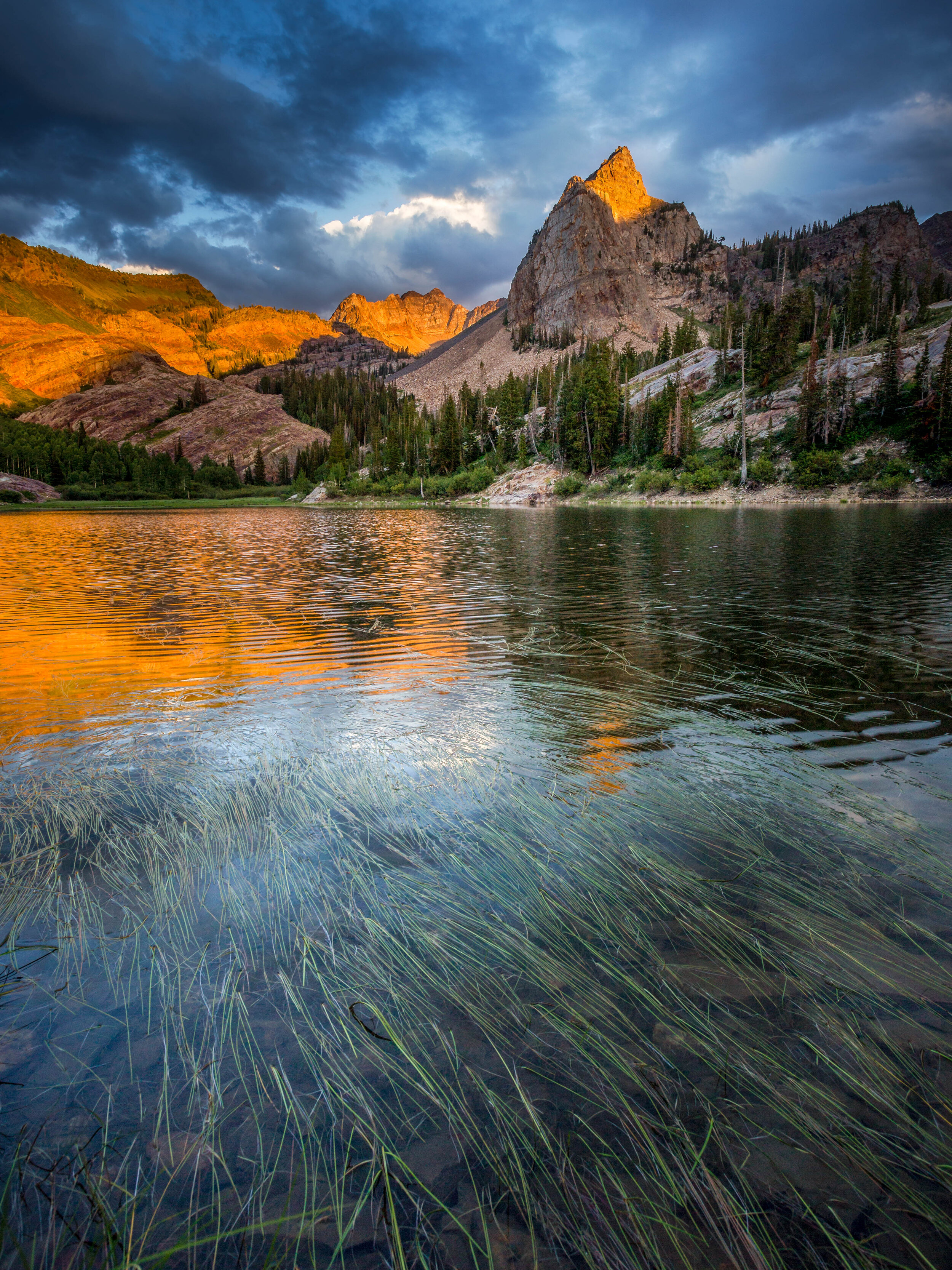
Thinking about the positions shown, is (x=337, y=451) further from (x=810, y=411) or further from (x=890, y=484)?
(x=890, y=484)

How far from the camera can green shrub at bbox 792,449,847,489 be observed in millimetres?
64188

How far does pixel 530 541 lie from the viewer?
3416cm

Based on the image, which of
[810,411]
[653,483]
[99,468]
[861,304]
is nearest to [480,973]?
[810,411]

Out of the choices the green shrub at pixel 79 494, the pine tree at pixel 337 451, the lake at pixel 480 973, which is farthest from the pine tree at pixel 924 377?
the green shrub at pixel 79 494

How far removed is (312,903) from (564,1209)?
2340 millimetres

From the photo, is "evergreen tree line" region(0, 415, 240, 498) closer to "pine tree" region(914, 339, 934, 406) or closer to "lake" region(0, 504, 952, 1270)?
"pine tree" region(914, 339, 934, 406)

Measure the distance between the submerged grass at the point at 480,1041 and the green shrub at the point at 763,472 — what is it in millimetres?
73386

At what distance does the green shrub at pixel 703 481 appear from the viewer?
71.6 metres

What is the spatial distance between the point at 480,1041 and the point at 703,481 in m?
77.2

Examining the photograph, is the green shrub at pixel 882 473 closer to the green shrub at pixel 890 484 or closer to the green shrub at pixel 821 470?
the green shrub at pixel 890 484

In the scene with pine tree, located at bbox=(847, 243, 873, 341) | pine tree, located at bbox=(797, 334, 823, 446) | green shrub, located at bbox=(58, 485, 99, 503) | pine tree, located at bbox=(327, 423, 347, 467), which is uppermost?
pine tree, located at bbox=(847, 243, 873, 341)

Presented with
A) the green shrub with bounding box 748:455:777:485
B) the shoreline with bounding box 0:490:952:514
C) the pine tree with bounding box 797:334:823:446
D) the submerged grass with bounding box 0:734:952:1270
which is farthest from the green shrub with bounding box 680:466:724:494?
the submerged grass with bounding box 0:734:952:1270

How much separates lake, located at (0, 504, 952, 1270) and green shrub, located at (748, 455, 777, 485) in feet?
224

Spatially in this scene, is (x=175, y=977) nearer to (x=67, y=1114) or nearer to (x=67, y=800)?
(x=67, y=1114)
